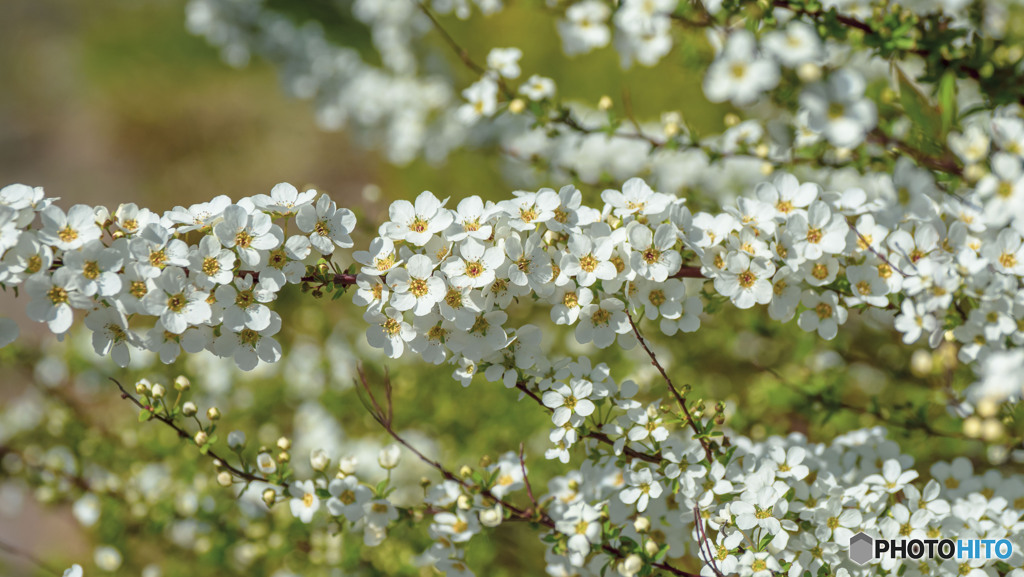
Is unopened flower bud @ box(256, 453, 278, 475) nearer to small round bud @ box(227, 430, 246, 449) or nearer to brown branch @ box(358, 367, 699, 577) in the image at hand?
small round bud @ box(227, 430, 246, 449)

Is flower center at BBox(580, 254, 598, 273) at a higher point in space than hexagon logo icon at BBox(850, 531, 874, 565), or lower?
higher

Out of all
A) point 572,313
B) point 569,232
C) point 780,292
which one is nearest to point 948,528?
point 780,292

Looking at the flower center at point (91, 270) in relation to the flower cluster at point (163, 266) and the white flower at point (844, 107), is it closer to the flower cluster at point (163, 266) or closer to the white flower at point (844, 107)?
the flower cluster at point (163, 266)

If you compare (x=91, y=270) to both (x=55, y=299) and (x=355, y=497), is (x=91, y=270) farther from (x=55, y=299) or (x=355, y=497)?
(x=355, y=497)

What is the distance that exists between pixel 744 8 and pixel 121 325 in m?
1.73

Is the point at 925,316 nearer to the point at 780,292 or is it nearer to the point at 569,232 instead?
the point at 780,292

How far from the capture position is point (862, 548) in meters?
1.72

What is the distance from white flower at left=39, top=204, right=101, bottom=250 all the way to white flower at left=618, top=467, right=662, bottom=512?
1385 mm

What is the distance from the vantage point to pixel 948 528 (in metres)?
1.72

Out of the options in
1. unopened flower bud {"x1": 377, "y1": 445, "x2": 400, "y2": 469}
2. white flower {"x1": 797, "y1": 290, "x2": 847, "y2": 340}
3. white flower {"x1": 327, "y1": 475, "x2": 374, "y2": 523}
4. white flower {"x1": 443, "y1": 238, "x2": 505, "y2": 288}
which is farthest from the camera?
unopened flower bud {"x1": 377, "y1": 445, "x2": 400, "y2": 469}

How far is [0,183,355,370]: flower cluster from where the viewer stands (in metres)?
1.46

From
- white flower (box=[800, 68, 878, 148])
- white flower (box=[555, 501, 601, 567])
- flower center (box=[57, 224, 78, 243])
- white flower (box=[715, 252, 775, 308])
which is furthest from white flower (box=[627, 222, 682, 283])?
flower center (box=[57, 224, 78, 243])

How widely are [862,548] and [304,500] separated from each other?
1485 millimetres

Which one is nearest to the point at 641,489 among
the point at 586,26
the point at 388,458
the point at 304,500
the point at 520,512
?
the point at 520,512
